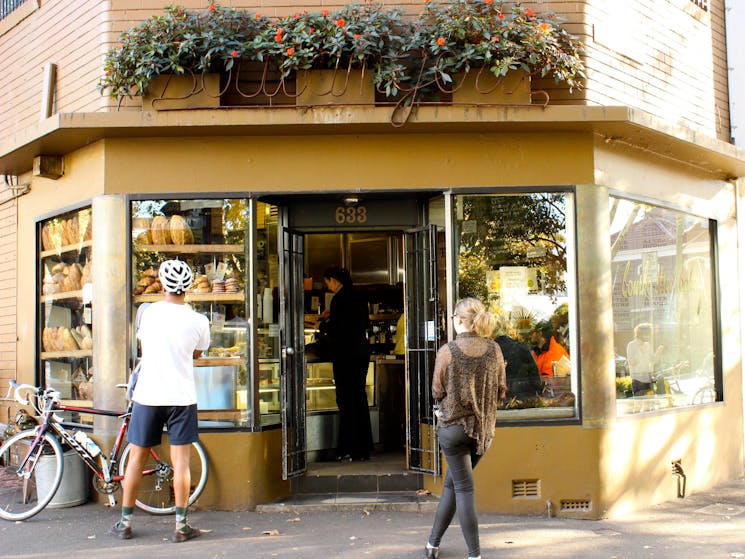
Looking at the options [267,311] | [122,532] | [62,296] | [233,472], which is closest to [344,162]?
[267,311]

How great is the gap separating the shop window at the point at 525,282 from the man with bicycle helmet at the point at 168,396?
254 centimetres

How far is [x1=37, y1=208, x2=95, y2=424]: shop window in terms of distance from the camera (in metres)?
8.34

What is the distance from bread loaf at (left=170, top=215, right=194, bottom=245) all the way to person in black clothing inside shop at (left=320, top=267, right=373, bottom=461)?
203cm

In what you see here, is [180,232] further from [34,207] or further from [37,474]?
[37,474]

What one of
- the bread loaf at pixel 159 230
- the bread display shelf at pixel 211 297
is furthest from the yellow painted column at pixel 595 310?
the bread loaf at pixel 159 230

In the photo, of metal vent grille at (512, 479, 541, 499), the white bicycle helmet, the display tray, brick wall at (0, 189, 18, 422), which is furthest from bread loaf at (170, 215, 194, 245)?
metal vent grille at (512, 479, 541, 499)

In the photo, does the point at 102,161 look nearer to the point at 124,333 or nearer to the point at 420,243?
the point at 124,333

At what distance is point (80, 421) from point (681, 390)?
6.11 meters

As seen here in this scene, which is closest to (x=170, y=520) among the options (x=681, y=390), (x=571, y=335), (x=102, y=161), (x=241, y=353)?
(x=241, y=353)

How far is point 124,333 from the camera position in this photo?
7.74m

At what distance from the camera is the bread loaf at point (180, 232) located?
793 centimetres

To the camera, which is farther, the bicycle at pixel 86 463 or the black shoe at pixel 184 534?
the bicycle at pixel 86 463

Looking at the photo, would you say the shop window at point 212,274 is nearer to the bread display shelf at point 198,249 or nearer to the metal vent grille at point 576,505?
the bread display shelf at point 198,249

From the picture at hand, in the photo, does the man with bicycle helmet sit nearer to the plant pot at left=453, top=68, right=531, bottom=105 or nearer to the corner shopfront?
the corner shopfront
